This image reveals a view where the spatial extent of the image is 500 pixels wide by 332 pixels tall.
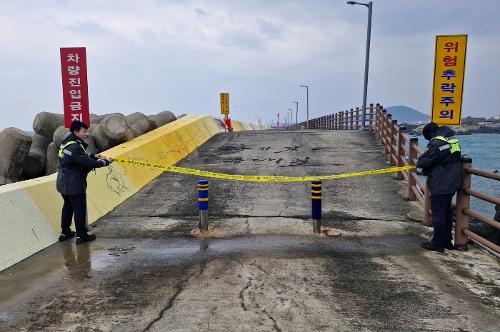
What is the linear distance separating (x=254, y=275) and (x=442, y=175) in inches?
123

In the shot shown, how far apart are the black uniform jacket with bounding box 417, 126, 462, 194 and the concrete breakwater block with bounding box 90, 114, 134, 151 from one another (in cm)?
862

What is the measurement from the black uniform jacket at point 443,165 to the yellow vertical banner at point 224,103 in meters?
19.7

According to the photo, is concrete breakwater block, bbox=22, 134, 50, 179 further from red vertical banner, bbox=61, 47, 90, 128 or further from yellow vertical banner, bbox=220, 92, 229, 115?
yellow vertical banner, bbox=220, 92, 229, 115

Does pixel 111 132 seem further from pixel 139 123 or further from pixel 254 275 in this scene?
pixel 254 275

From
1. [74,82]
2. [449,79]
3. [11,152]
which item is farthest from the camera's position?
[11,152]

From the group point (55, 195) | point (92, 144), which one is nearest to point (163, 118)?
point (92, 144)

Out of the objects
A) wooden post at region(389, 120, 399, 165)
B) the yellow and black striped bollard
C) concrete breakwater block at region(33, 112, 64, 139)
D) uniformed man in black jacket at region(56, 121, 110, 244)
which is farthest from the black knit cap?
concrete breakwater block at region(33, 112, 64, 139)

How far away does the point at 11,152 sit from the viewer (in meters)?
11.3

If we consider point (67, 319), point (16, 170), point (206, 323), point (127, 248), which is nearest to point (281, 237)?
point (127, 248)

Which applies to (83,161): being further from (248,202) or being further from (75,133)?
(248,202)

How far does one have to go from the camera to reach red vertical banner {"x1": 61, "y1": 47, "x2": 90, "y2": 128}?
746cm

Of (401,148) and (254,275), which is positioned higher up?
(401,148)

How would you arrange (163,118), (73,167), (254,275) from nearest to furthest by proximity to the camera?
(254,275), (73,167), (163,118)

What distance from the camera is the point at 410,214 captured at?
7.95 m
